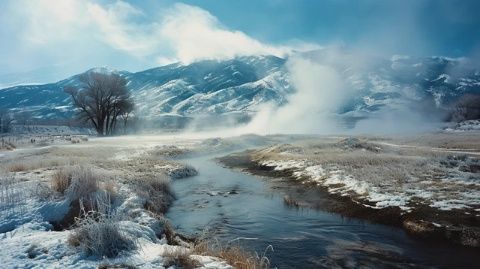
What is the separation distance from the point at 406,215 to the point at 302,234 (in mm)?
5427

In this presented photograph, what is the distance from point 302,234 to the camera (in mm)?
17094

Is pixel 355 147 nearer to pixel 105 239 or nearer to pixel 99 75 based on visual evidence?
pixel 105 239

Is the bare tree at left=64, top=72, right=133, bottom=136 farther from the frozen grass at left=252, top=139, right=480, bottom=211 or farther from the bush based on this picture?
the bush

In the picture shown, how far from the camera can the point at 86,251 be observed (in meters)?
9.37

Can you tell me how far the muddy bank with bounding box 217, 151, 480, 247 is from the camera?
52.7 ft

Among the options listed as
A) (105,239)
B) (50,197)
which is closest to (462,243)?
(105,239)

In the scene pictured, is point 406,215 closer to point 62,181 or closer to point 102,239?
point 102,239

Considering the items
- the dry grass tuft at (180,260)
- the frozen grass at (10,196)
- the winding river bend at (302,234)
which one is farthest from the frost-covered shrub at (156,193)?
the dry grass tuft at (180,260)

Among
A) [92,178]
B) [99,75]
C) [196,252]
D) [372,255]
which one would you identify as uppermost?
[99,75]

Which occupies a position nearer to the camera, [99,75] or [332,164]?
[332,164]

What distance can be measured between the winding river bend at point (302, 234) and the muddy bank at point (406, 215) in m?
0.63

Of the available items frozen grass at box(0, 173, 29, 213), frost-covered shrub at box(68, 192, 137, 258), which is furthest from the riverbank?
frozen grass at box(0, 173, 29, 213)

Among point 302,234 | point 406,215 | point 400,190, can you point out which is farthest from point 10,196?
point 400,190

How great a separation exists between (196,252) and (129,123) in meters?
143
